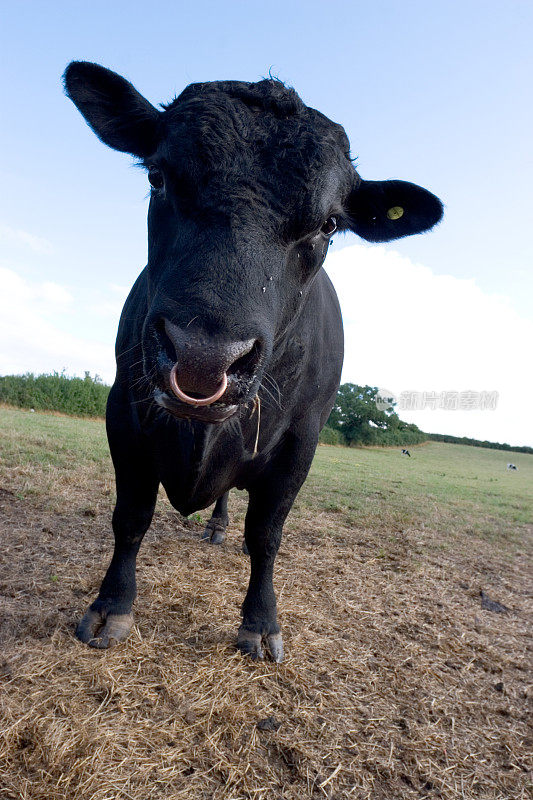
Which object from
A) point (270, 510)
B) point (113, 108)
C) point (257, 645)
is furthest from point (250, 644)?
point (113, 108)

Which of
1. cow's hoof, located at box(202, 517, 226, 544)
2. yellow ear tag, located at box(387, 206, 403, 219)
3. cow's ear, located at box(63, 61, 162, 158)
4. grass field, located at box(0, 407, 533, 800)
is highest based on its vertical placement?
cow's ear, located at box(63, 61, 162, 158)

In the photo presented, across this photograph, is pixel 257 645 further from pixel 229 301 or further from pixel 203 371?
pixel 229 301

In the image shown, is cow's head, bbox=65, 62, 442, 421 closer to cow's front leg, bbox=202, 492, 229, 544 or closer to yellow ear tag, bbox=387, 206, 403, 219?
yellow ear tag, bbox=387, 206, 403, 219

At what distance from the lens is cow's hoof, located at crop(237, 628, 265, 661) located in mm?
2643

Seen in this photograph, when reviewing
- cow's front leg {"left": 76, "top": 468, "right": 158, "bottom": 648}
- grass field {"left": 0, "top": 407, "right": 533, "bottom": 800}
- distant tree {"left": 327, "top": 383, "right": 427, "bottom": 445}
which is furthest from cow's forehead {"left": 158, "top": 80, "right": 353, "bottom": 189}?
distant tree {"left": 327, "top": 383, "right": 427, "bottom": 445}

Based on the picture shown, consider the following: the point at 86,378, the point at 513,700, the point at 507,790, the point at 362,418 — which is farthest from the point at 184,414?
the point at 362,418

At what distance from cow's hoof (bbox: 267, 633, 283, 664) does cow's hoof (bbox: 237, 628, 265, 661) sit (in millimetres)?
49

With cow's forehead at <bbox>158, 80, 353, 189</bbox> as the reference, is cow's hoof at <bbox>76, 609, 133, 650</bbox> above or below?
below

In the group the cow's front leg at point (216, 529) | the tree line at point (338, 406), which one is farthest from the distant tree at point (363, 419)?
the cow's front leg at point (216, 529)

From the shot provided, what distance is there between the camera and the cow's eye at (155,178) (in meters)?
2.26

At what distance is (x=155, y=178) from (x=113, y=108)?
64 centimetres

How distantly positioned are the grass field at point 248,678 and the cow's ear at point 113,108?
94.9 inches

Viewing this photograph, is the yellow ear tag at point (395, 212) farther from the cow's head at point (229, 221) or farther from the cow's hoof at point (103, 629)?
the cow's hoof at point (103, 629)

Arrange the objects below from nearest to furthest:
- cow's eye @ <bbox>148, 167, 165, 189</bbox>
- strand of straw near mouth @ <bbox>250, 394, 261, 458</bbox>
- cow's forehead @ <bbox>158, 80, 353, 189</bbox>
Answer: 1. cow's forehead @ <bbox>158, 80, 353, 189</bbox>
2. cow's eye @ <bbox>148, 167, 165, 189</bbox>
3. strand of straw near mouth @ <bbox>250, 394, 261, 458</bbox>
